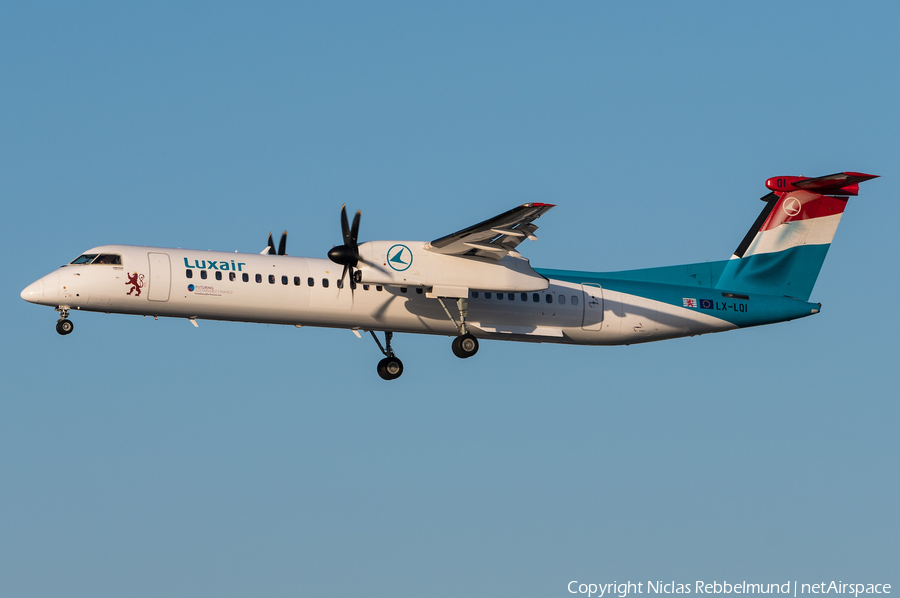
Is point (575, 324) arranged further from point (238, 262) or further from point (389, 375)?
point (238, 262)

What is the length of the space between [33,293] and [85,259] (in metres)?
1.40

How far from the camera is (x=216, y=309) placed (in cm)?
2489

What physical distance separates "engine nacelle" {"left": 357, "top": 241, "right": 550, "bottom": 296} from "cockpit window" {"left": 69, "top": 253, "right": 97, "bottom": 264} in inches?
243

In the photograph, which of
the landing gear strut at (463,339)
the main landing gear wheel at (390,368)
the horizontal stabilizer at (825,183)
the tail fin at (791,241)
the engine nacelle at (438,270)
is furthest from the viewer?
the tail fin at (791,241)

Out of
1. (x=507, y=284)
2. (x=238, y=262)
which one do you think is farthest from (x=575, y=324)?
(x=238, y=262)

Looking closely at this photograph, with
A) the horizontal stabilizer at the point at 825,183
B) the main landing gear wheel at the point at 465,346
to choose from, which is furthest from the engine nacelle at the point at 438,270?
the horizontal stabilizer at the point at 825,183

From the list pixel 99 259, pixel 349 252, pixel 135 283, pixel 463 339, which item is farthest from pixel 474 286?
pixel 99 259

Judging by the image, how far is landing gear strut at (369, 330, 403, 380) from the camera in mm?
28328

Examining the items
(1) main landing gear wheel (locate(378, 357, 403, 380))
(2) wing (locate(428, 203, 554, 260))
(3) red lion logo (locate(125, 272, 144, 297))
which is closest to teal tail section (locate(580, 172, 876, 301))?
(2) wing (locate(428, 203, 554, 260))

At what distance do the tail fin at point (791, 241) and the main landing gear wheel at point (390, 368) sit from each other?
9278 mm

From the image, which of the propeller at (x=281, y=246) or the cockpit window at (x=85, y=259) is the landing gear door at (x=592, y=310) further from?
the cockpit window at (x=85, y=259)

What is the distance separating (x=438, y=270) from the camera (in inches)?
1020

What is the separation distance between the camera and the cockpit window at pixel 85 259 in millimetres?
24625

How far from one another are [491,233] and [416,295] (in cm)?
271
